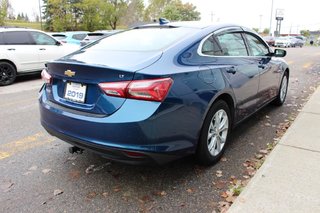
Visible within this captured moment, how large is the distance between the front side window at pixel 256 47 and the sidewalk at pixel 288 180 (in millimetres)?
1310

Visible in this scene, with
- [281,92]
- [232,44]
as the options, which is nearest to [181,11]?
[281,92]

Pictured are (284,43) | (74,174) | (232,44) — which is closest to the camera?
(74,174)

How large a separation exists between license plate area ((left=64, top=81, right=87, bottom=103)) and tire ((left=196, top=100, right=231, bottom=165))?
1.29 m

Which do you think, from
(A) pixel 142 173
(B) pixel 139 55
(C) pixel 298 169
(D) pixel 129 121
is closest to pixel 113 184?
(A) pixel 142 173

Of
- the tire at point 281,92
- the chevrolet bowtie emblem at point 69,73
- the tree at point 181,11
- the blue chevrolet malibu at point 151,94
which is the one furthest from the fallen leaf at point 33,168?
the tree at point 181,11

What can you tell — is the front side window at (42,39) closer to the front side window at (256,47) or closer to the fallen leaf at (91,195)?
the front side window at (256,47)

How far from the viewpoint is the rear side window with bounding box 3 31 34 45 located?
974 centimetres

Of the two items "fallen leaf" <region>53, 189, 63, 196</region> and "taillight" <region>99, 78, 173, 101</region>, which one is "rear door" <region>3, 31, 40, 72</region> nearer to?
"fallen leaf" <region>53, 189, 63, 196</region>

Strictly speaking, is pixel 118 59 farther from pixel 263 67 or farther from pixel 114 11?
pixel 114 11

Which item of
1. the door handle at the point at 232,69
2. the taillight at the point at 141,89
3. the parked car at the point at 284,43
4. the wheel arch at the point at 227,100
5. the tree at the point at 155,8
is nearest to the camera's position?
the taillight at the point at 141,89

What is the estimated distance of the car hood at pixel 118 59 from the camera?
117 inches

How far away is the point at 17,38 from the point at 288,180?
930 cm

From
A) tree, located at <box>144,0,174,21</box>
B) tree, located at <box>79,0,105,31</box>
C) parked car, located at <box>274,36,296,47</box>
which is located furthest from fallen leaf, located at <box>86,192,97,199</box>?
tree, located at <box>144,0,174,21</box>

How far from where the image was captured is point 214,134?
3725mm
